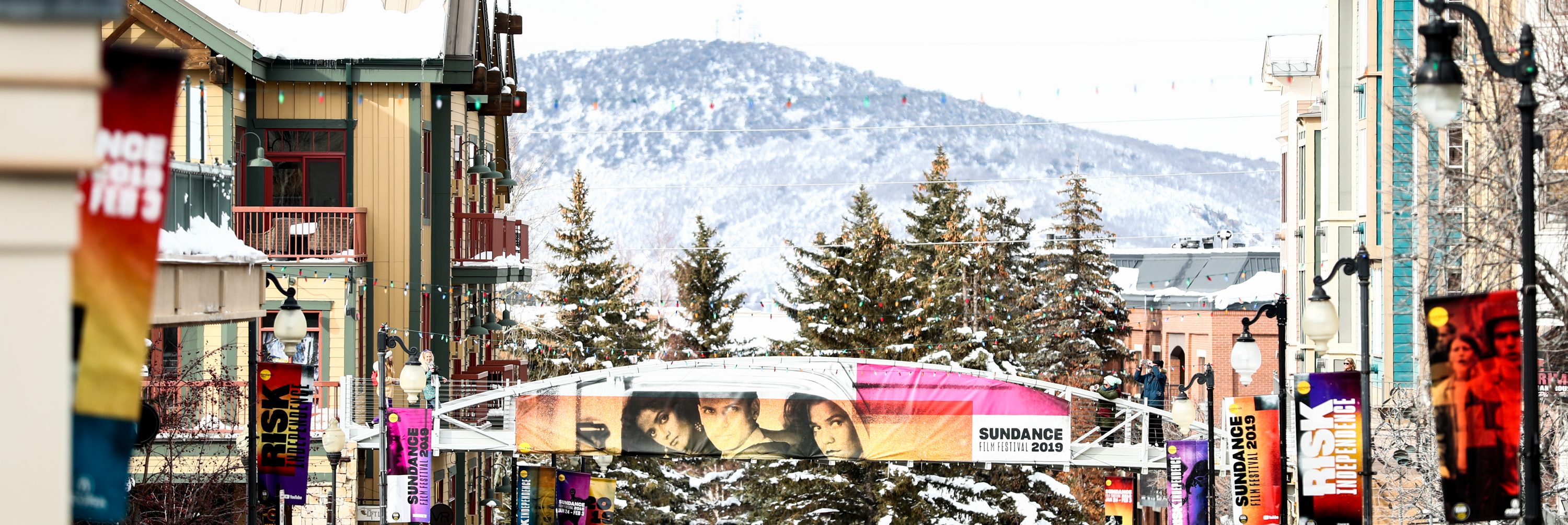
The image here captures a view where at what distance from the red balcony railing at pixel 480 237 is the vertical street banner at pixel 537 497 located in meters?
5.21

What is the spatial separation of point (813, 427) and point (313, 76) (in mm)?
10729

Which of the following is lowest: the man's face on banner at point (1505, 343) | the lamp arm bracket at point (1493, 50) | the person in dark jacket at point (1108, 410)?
the person in dark jacket at point (1108, 410)

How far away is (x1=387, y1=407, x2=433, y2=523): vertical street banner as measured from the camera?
88.8 ft

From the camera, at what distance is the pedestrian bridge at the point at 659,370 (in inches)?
1141

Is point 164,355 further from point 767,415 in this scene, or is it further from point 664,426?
point 767,415

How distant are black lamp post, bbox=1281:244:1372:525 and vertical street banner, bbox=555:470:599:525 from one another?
1557 centimetres

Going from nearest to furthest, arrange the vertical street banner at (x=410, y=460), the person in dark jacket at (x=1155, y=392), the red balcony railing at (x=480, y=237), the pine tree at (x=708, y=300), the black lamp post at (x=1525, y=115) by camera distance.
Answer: the black lamp post at (x=1525, y=115) < the vertical street banner at (x=410, y=460) < the person in dark jacket at (x=1155, y=392) < the red balcony railing at (x=480, y=237) < the pine tree at (x=708, y=300)

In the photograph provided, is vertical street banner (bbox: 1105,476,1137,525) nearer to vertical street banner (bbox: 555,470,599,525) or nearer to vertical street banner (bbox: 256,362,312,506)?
vertical street banner (bbox: 555,470,599,525)

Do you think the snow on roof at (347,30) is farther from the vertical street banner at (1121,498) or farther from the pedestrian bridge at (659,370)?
the vertical street banner at (1121,498)

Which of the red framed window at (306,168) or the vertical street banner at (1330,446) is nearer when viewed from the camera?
the vertical street banner at (1330,446)

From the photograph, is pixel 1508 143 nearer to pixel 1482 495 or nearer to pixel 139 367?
pixel 1482 495

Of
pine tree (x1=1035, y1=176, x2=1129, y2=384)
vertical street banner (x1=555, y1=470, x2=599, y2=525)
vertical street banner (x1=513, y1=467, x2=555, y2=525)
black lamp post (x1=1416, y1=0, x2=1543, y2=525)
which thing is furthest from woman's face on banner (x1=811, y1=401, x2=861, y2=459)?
pine tree (x1=1035, y1=176, x2=1129, y2=384)

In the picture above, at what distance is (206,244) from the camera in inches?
460

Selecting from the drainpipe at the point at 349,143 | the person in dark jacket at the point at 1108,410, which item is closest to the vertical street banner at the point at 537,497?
the drainpipe at the point at 349,143
